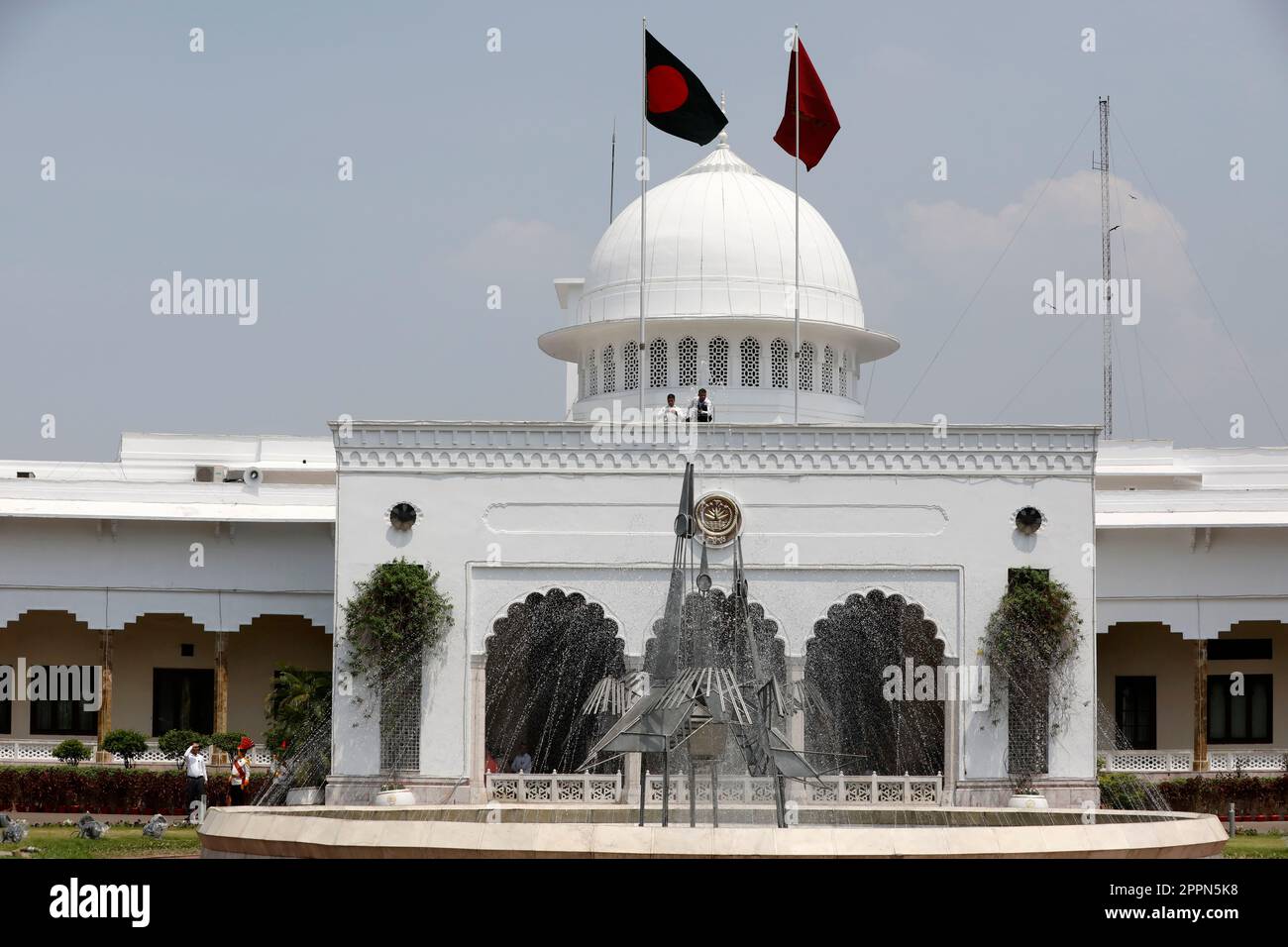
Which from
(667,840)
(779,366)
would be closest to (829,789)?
(779,366)

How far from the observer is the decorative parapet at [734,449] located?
26.6 m

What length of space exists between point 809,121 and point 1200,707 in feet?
38.8

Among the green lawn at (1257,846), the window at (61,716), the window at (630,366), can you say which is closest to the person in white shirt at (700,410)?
the window at (630,366)

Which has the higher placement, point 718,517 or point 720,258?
point 720,258

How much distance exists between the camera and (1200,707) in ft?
101

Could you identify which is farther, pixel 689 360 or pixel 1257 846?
pixel 689 360

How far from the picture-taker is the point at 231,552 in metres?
32.4

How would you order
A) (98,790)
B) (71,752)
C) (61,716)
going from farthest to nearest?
1. (61,716)
2. (71,752)
3. (98,790)

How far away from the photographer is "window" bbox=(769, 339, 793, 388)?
1228 inches

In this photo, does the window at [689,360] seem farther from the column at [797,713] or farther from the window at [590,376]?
the column at [797,713]

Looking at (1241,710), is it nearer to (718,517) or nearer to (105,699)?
(718,517)

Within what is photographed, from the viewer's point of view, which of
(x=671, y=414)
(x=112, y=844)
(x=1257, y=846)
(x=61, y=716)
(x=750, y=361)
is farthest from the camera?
(x=61, y=716)
